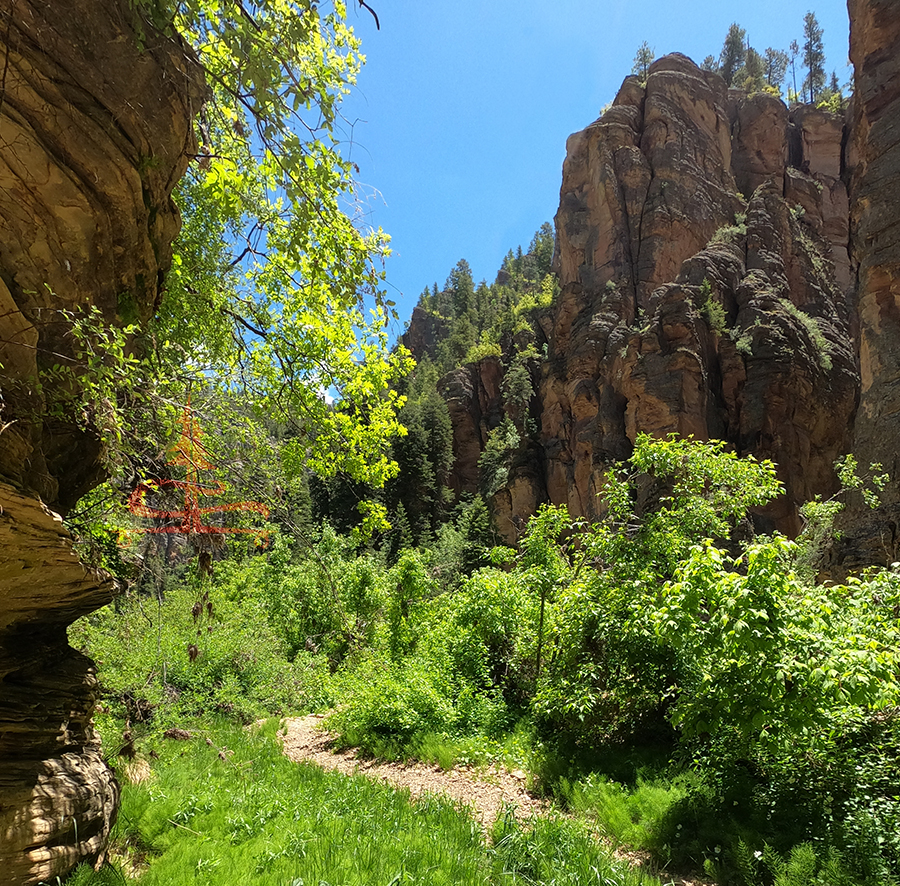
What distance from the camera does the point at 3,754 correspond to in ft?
11.0

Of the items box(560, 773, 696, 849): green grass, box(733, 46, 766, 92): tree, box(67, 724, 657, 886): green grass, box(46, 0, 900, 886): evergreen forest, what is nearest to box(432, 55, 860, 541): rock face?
box(733, 46, 766, 92): tree

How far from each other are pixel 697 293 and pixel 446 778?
29.6 metres

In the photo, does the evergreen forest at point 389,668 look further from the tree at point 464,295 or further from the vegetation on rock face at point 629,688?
the tree at point 464,295

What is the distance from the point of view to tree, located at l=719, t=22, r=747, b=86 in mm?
52125

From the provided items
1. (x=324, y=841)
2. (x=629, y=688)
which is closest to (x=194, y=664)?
(x=324, y=841)

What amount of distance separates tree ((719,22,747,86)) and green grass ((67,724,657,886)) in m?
67.6

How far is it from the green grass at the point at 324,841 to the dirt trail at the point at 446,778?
0.69 meters

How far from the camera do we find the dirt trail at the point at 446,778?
624cm

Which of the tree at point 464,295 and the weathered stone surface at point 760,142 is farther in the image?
the tree at point 464,295

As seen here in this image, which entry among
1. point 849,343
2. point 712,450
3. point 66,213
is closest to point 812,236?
point 849,343

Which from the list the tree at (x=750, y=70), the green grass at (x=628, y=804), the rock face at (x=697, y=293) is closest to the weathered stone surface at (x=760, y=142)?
the rock face at (x=697, y=293)

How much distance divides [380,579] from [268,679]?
4.37 meters

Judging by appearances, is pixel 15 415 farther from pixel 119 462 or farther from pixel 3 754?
pixel 3 754

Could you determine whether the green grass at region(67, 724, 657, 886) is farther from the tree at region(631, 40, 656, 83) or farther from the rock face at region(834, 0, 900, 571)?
the tree at region(631, 40, 656, 83)
